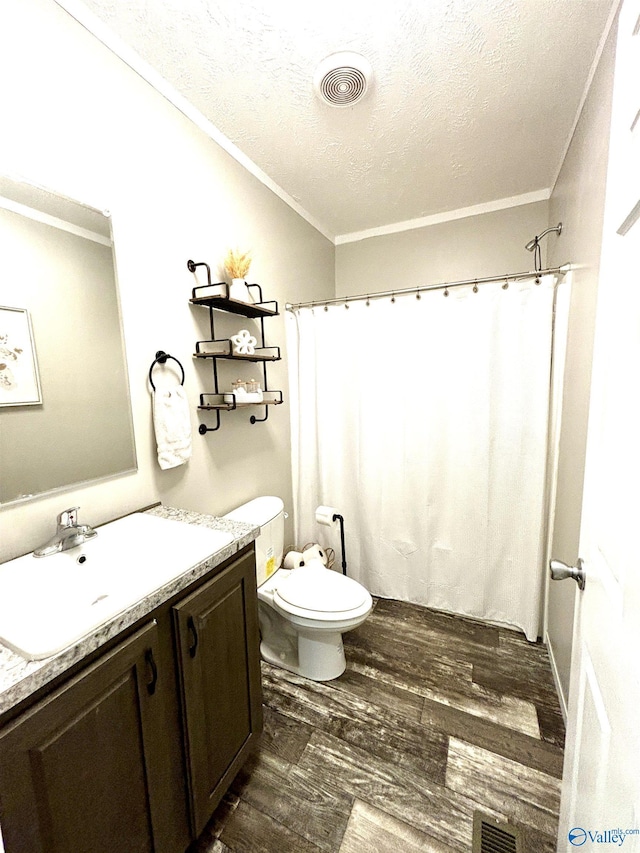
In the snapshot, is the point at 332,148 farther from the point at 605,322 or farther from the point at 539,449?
the point at 539,449

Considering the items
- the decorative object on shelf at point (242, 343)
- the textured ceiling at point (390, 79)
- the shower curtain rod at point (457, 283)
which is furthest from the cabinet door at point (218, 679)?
the textured ceiling at point (390, 79)

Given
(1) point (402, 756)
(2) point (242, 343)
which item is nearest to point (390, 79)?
(2) point (242, 343)

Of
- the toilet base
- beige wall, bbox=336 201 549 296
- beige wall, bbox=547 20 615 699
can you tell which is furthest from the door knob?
beige wall, bbox=336 201 549 296

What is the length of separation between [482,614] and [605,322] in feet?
6.31

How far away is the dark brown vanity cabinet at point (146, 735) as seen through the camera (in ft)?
2.06

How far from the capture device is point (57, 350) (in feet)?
3.61

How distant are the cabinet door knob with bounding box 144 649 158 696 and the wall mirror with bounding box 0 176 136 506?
0.58 metres

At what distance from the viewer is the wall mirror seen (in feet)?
3.26

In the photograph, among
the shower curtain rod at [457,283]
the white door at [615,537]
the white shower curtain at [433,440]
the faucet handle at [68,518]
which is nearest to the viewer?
the white door at [615,537]

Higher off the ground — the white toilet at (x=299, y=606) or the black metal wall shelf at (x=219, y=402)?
the black metal wall shelf at (x=219, y=402)

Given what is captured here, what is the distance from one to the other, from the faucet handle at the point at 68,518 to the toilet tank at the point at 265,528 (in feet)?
2.28

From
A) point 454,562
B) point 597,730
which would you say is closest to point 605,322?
point 597,730

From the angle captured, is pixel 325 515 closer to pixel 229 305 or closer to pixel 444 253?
pixel 229 305

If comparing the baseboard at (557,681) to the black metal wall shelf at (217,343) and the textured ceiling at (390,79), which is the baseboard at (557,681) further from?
the textured ceiling at (390,79)
